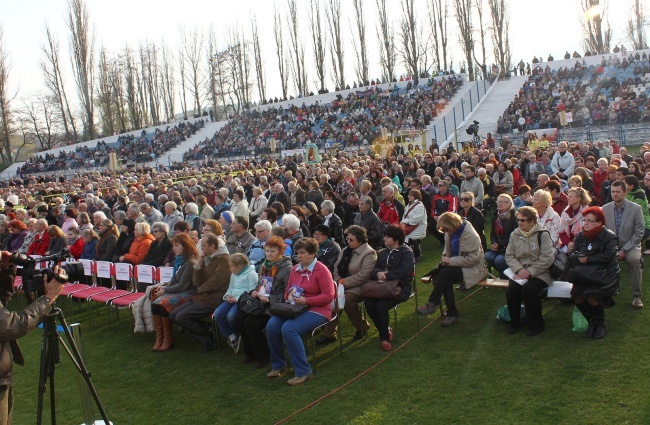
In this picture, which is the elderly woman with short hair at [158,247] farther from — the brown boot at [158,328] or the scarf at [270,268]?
the scarf at [270,268]

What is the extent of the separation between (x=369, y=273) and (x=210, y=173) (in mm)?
18583

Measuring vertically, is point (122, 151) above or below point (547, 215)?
above

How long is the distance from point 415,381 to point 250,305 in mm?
1840

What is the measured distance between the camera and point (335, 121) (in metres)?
36.5

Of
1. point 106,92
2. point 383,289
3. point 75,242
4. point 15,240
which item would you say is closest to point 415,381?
point 383,289

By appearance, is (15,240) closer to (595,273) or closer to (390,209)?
(390,209)

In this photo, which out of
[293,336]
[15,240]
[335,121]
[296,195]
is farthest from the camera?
[335,121]

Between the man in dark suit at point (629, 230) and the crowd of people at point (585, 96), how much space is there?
65.6ft

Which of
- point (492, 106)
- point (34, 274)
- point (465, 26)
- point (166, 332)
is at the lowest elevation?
point (166, 332)

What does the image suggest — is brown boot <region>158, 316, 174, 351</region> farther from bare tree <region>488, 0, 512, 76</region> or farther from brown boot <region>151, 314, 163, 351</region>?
bare tree <region>488, 0, 512, 76</region>

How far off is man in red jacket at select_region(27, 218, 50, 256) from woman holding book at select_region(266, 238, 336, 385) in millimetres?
6035

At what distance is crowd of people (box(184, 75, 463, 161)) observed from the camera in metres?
32.5

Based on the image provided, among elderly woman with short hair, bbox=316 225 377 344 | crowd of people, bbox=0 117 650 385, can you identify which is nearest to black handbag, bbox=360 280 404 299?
crowd of people, bbox=0 117 650 385

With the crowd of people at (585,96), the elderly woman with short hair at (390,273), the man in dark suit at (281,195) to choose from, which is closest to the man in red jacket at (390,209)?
the man in dark suit at (281,195)
